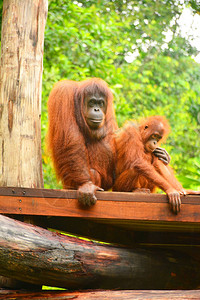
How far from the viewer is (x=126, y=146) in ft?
12.7

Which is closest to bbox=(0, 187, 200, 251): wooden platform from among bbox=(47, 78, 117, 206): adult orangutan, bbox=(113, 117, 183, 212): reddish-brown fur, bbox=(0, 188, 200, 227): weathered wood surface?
bbox=(0, 188, 200, 227): weathered wood surface

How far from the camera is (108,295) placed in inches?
121

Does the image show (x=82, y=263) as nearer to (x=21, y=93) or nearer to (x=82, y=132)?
(x=82, y=132)

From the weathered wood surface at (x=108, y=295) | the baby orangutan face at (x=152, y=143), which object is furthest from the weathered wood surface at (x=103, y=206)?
the baby orangutan face at (x=152, y=143)

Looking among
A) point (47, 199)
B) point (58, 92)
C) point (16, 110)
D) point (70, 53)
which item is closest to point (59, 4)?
point (70, 53)

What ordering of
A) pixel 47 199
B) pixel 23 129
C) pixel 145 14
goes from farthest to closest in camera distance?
pixel 145 14, pixel 23 129, pixel 47 199

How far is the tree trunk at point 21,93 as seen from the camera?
345 cm

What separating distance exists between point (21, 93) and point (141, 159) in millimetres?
1090

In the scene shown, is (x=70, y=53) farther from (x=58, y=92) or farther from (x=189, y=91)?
(x=58, y=92)

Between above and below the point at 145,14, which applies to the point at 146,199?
below

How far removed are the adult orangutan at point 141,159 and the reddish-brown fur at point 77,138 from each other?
0.41 feet

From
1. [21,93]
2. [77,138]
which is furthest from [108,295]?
[21,93]

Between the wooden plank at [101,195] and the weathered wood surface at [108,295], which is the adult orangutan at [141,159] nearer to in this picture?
the wooden plank at [101,195]

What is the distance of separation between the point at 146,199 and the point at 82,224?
0.68 metres
